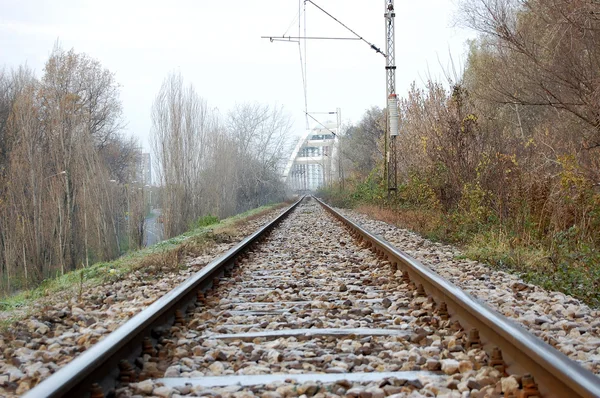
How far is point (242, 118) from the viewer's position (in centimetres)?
5197

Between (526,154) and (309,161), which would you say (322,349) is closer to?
(526,154)

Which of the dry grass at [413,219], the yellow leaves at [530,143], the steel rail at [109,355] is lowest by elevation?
the dry grass at [413,219]

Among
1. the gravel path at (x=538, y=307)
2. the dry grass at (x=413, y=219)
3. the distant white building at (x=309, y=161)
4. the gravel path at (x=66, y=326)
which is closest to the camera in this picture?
the gravel path at (x=66, y=326)

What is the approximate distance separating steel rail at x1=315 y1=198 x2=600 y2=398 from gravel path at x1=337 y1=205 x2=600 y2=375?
15.2 inches

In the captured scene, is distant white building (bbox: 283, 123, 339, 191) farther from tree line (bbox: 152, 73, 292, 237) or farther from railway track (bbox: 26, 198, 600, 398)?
railway track (bbox: 26, 198, 600, 398)

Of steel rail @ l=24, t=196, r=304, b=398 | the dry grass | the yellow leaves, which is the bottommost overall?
the dry grass

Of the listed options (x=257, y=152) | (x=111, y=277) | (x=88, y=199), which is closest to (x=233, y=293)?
(x=111, y=277)

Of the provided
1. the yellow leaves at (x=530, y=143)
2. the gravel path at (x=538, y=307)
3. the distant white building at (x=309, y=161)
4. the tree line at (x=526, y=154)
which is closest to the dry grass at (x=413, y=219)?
the tree line at (x=526, y=154)

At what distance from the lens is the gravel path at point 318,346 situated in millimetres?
2996

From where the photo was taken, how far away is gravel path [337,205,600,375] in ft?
11.8

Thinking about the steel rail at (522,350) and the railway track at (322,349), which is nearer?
the steel rail at (522,350)

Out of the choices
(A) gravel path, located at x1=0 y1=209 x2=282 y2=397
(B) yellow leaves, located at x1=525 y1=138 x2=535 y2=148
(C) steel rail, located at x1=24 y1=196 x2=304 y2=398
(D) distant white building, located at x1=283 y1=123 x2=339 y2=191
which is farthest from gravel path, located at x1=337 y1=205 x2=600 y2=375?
(D) distant white building, located at x1=283 y1=123 x2=339 y2=191

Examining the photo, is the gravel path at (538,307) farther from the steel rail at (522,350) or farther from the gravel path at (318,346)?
the gravel path at (318,346)

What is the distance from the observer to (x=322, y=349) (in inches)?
147
